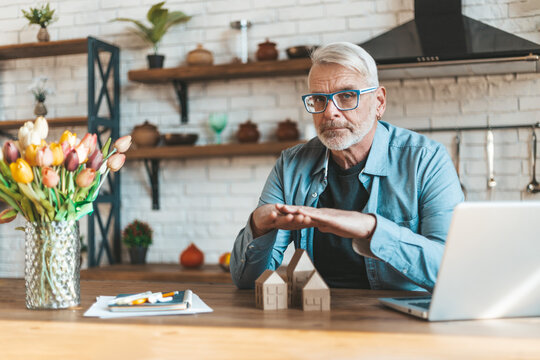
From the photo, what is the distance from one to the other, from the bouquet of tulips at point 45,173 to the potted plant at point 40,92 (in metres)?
2.57

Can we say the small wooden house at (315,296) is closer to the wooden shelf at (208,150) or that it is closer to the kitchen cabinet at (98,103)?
the wooden shelf at (208,150)

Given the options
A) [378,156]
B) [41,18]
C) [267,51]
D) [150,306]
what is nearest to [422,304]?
[150,306]

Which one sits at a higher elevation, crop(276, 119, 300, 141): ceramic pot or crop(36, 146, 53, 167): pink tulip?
crop(276, 119, 300, 141): ceramic pot

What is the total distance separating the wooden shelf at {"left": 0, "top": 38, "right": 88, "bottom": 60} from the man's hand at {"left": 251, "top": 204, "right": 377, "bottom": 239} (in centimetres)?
255

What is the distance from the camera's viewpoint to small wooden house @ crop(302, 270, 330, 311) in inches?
52.9

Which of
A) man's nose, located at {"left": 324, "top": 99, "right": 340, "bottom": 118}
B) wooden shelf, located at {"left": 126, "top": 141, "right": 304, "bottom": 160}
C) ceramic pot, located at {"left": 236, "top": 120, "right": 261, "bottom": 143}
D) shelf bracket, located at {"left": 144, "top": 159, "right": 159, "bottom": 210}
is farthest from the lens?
shelf bracket, located at {"left": 144, "top": 159, "right": 159, "bottom": 210}

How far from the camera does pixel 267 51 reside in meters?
3.47

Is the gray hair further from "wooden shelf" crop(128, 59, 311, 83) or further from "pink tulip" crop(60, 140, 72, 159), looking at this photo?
"wooden shelf" crop(128, 59, 311, 83)

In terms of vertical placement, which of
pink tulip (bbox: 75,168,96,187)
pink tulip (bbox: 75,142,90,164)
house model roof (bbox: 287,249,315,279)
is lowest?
house model roof (bbox: 287,249,315,279)

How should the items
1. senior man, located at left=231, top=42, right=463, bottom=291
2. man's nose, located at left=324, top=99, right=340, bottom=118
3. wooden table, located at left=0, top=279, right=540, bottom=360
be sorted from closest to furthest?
1. wooden table, located at left=0, top=279, right=540, bottom=360
2. senior man, located at left=231, top=42, right=463, bottom=291
3. man's nose, located at left=324, top=99, right=340, bottom=118

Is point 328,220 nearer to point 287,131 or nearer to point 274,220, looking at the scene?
point 274,220

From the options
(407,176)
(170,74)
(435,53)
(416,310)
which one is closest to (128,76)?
(170,74)

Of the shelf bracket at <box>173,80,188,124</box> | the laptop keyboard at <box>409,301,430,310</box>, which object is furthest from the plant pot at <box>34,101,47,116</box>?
the laptop keyboard at <box>409,301,430,310</box>

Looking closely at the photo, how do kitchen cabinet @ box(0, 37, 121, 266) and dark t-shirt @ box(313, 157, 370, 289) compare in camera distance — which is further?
kitchen cabinet @ box(0, 37, 121, 266)
